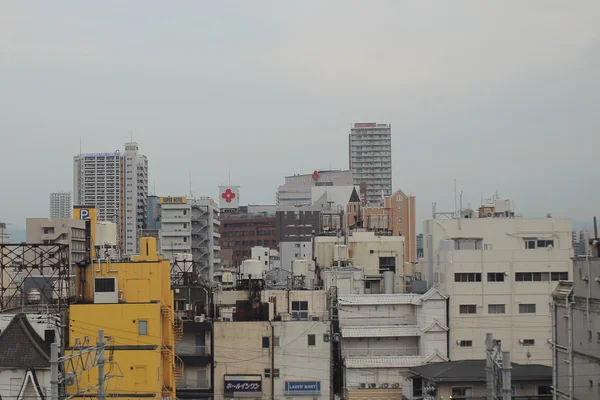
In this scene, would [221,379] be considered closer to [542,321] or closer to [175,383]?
[175,383]

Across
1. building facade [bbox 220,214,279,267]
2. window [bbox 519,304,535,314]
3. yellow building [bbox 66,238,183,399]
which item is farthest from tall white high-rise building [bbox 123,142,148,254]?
yellow building [bbox 66,238,183,399]

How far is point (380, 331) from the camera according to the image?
56.3 m

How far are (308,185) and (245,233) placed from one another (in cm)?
3665

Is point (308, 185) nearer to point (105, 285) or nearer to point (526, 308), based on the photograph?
point (526, 308)

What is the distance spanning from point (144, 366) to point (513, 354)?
955 inches

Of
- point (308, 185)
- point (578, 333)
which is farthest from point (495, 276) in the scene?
point (308, 185)

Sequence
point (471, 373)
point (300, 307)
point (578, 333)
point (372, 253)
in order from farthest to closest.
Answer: point (372, 253) < point (300, 307) < point (471, 373) < point (578, 333)

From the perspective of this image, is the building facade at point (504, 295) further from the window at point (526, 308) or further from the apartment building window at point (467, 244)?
the apartment building window at point (467, 244)

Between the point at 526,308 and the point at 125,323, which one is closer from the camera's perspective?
the point at 125,323

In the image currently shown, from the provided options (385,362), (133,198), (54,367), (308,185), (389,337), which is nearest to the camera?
(54,367)

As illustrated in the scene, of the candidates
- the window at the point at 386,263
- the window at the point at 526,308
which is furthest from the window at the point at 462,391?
→ the window at the point at 386,263

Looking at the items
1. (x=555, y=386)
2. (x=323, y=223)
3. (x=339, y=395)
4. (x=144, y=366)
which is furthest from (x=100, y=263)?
(x=323, y=223)

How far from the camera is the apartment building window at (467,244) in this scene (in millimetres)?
60406

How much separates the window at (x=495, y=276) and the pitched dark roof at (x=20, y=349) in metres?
28.9
